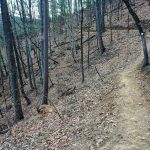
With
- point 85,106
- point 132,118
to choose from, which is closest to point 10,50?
point 85,106

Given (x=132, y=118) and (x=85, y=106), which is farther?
(x=85, y=106)

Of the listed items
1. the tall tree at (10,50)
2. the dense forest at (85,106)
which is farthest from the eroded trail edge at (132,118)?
the tall tree at (10,50)

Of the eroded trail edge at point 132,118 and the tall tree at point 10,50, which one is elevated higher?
the tall tree at point 10,50

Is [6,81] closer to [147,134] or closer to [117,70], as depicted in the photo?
[117,70]

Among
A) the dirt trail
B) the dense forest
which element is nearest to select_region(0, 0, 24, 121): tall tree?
the dense forest

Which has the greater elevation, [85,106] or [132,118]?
[132,118]

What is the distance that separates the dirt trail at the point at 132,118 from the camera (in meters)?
9.42

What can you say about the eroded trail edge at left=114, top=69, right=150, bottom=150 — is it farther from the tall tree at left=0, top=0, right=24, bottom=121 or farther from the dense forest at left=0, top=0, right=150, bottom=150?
the tall tree at left=0, top=0, right=24, bottom=121

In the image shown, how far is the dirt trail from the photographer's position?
942 cm

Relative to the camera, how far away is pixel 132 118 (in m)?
11.4

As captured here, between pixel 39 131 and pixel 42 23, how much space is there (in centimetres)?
639

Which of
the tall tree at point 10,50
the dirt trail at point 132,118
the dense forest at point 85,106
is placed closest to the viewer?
the dirt trail at point 132,118

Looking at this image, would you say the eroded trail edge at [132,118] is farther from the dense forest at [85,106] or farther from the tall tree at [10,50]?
the tall tree at [10,50]

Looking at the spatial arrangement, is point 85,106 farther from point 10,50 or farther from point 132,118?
point 10,50
